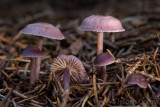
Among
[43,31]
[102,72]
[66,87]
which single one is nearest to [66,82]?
[66,87]

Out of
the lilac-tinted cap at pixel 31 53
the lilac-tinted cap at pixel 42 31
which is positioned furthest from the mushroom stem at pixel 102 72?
the lilac-tinted cap at pixel 31 53

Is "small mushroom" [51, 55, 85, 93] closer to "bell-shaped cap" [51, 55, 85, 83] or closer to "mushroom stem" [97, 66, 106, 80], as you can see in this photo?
"bell-shaped cap" [51, 55, 85, 83]

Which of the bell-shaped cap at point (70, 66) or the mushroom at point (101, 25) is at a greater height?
the mushroom at point (101, 25)

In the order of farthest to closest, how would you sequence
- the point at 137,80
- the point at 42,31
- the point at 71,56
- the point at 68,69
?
the point at 68,69 → the point at 71,56 → the point at 42,31 → the point at 137,80

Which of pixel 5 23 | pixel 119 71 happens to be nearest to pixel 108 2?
pixel 5 23

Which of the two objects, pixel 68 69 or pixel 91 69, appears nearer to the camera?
pixel 68 69

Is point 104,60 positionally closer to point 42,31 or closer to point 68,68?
point 68,68

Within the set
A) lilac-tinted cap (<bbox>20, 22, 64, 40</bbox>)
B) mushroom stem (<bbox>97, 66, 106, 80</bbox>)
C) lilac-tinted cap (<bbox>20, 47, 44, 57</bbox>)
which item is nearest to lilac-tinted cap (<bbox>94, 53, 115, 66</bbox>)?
mushroom stem (<bbox>97, 66, 106, 80</bbox>)

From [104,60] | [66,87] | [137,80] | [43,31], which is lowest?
[66,87]

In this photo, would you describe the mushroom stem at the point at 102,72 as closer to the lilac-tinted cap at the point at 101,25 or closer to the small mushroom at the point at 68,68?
the small mushroom at the point at 68,68
